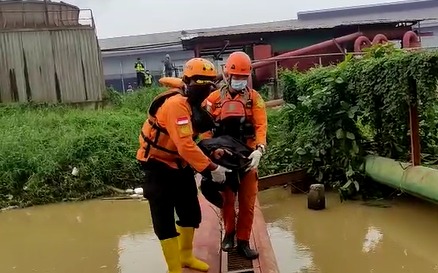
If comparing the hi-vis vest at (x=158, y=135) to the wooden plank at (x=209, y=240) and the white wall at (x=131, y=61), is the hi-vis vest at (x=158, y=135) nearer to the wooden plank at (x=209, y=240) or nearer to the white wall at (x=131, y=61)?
the wooden plank at (x=209, y=240)

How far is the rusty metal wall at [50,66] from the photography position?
55.0 ft

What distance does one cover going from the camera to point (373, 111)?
8.37 m

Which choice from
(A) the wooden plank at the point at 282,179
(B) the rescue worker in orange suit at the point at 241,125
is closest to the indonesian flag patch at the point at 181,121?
(B) the rescue worker in orange suit at the point at 241,125

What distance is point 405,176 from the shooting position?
7.60m

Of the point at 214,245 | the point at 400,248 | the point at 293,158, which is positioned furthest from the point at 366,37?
the point at 214,245

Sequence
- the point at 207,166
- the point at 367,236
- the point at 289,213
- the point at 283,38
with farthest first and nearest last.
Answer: the point at 283,38 → the point at 289,213 → the point at 367,236 → the point at 207,166

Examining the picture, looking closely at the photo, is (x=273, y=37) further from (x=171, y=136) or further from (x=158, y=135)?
(x=171, y=136)

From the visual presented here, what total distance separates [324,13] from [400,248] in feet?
90.6

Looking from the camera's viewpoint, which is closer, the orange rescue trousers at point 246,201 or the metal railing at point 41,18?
the orange rescue trousers at point 246,201

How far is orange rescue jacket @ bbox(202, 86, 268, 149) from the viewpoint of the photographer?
17.2 feet

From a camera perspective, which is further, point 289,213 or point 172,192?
point 289,213

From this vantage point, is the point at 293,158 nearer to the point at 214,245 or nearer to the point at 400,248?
the point at 400,248

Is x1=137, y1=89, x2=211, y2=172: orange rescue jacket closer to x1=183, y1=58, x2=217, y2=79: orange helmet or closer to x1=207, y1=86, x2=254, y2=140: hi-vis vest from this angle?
x1=183, y1=58, x2=217, y2=79: orange helmet

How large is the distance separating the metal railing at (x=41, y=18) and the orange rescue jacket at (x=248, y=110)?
516 inches
